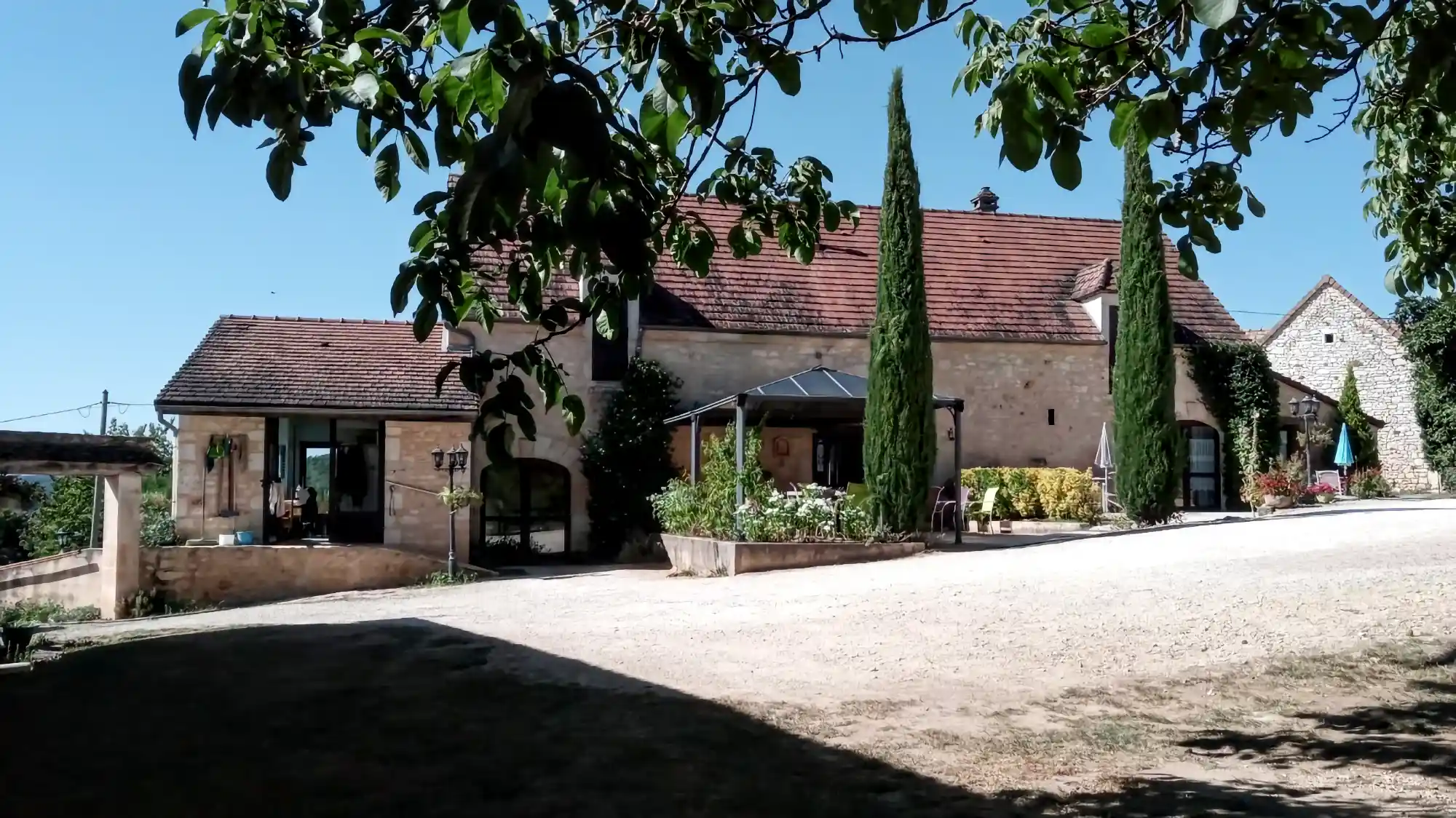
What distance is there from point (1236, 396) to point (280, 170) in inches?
833

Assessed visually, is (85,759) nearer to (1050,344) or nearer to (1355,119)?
(1355,119)

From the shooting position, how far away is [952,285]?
2209cm

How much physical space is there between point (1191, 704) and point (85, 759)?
573 cm

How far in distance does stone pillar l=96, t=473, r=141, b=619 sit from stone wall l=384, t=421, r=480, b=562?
382 cm

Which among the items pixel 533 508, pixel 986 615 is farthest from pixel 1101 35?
pixel 533 508

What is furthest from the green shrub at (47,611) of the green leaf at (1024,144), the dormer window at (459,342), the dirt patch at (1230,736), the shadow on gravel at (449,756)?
the green leaf at (1024,144)

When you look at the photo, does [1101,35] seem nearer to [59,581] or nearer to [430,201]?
[430,201]

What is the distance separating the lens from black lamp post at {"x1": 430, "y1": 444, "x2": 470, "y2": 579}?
17.1m

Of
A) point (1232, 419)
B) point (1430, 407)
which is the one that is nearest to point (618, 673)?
point (1232, 419)

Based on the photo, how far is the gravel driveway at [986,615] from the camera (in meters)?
7.56

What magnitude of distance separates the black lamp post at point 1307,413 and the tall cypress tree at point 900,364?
947 centimetres

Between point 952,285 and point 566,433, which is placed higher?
point 952,285

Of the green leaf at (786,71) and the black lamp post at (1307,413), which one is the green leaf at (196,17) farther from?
the black lamp post at (1307,413)

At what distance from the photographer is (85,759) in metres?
5.67
